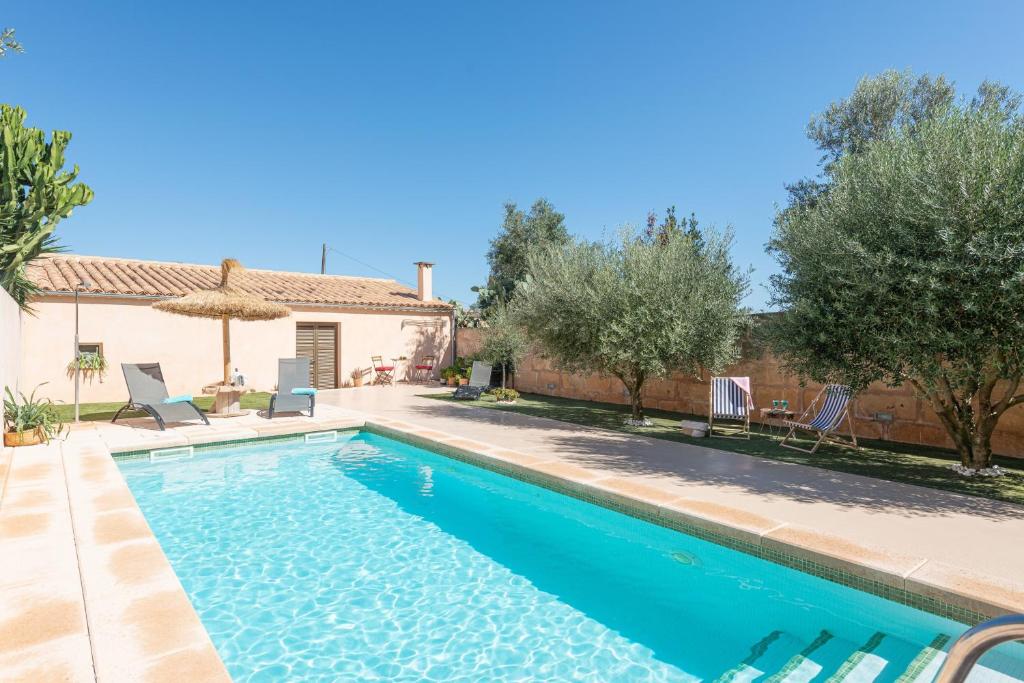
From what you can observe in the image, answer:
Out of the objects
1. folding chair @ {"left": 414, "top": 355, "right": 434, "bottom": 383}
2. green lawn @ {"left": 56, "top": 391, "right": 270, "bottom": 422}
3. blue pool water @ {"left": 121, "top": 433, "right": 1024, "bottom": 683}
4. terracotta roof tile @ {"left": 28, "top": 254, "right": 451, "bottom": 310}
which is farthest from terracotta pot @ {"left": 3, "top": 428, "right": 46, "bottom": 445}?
folding chair @ {"left": 414, "top": 355, "right": 434, "bottom": 383}

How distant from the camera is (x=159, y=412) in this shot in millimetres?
9844

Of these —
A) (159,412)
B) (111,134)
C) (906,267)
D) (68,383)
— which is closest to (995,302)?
(906,267)

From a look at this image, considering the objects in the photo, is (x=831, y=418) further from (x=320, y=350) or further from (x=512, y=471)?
(x=320, y=350)

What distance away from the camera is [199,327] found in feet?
52.3

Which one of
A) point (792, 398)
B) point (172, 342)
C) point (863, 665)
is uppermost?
point (172, 342)

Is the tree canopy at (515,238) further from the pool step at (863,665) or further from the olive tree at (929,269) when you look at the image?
the pool step at (863,665)

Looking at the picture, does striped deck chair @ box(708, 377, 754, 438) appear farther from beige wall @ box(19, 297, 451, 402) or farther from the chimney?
the chimney

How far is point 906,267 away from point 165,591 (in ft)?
25.9

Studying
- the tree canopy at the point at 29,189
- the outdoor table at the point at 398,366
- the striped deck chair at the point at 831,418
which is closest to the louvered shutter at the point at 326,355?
the outdoor table at the point at 398,366

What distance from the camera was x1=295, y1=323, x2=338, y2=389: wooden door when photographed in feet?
59.6

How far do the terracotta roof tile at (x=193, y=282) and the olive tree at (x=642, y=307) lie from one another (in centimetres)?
828

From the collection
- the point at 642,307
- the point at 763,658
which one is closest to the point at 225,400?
the point at 642,307

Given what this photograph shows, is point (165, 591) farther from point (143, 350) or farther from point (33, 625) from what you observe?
point (143, 350)

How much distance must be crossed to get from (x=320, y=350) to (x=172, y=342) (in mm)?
4463
